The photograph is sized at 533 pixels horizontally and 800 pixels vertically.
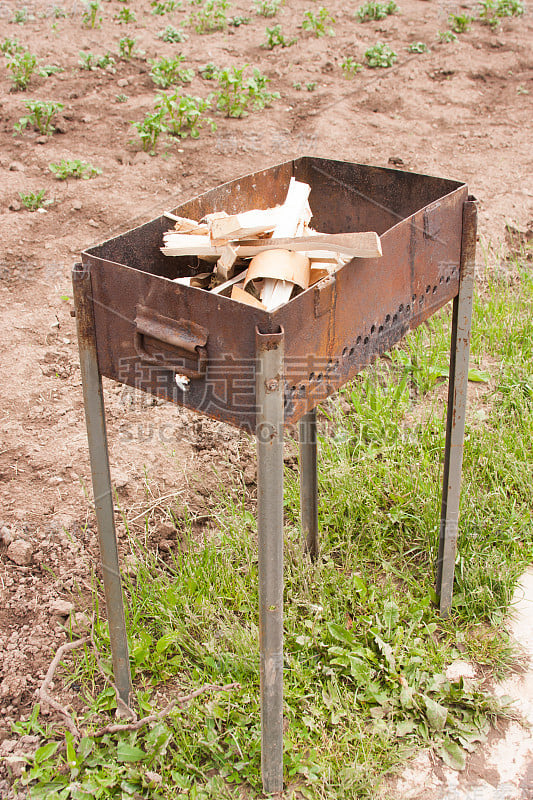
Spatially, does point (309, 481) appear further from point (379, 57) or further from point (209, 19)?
point (209, 19)

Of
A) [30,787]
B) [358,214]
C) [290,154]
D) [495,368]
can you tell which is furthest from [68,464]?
[290,154]

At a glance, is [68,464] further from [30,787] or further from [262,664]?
[262,664]

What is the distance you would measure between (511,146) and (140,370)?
17.3ft

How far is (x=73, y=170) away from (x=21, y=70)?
6.04 ft

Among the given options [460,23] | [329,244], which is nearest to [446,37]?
[460,23]

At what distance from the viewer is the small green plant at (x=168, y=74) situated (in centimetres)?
671

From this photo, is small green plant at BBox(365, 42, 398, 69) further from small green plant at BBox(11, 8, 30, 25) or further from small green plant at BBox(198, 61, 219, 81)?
small green plant at BBox(11, 8, 30, 25)

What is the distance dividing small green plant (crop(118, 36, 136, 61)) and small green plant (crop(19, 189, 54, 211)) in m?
2.87

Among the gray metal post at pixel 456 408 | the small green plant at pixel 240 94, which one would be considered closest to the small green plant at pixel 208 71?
the small green plant at pixel 240 94

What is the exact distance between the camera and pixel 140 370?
73.2 inches

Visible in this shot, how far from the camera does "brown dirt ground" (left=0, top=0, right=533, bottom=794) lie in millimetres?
2951

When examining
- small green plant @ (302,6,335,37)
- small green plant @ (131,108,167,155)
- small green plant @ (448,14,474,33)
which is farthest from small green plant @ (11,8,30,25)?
small green plant @ (448,14,474,33)

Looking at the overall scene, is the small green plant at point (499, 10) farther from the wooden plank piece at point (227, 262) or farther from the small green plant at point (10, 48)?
the wooden plank piece at point (227, 262)

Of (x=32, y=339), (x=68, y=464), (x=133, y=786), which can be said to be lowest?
(x=133, y=786)
